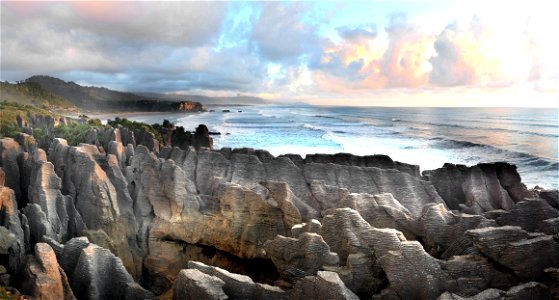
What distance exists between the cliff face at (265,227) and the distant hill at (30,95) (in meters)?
45.8

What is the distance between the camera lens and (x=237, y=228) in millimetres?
15281

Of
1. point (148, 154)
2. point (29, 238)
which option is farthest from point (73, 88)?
point (29, 238)

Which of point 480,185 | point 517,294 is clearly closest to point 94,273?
point 517,294

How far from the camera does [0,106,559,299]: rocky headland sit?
1027cm

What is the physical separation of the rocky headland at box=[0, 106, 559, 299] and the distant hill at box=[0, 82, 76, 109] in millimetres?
45577

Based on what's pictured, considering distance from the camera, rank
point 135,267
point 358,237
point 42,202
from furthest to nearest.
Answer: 1. point 135,267
2. point 42,202
3. point 358,237

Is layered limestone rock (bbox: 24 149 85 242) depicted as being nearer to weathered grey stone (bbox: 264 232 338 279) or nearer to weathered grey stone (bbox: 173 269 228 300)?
weathered grey stone (bbox: 173 269 228 300)

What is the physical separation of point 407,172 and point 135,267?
431 inches

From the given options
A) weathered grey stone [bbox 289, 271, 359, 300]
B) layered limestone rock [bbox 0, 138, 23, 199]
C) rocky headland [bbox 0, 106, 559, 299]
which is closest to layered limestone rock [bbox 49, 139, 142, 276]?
rocky headland [bbox 0, 106, 559, 299]

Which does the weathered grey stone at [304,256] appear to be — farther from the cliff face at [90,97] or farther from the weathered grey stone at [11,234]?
the cliff face at [90,97]

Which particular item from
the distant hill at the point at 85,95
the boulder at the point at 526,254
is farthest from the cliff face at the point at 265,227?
the distant hill at the point at 85,95

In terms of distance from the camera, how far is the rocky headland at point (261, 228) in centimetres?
1027

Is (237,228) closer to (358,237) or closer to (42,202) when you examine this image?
(358,237)

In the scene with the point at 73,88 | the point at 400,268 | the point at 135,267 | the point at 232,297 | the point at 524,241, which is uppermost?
the point at 73,88
